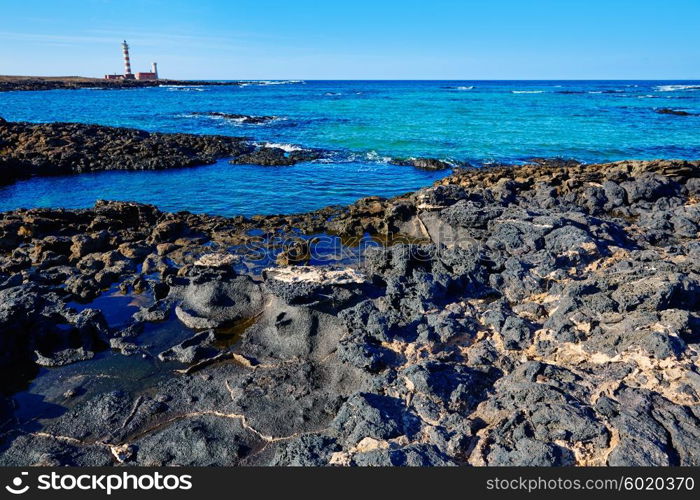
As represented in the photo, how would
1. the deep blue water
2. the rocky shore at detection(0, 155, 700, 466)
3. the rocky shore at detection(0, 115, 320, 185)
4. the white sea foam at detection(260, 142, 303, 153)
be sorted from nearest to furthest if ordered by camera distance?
the rocky shore at detection(0, 155, 700, 466), the deep blue water, the rocky shore at detection(0, 115, 320, 185), the white sea foam at detection(260, 142, 303, 153)

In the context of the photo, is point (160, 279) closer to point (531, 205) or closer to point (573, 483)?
point (573, 483)

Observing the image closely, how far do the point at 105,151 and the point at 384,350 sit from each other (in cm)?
2680

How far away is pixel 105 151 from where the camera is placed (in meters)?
26.8

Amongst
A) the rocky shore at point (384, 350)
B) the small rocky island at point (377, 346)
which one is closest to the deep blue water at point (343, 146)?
the small rocky island at point (377, 346)

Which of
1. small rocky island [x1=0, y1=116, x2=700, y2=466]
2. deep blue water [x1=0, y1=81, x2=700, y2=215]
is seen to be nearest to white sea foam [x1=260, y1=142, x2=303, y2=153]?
deep blue water [x1=0, y1=81, x2=700, y2=215]

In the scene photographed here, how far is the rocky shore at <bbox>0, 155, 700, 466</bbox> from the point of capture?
4.93 metres

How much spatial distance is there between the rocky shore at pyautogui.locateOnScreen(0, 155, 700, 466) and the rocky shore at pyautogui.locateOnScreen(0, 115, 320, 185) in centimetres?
1450

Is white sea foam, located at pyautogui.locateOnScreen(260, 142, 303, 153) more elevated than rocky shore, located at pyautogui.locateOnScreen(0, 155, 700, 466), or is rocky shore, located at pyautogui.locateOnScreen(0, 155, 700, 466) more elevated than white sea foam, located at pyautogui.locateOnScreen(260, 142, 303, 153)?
white sea foam, located at pyautogui.locateOnScreen(260, 142, 303, 153)

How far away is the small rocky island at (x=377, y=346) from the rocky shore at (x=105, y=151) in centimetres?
1352

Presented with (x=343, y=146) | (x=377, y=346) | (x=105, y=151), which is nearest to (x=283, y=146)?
(x=343, y=146)

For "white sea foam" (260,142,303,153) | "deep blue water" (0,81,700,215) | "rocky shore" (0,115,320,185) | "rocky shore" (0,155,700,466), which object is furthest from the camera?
"white sea foam" (260,142,303,153)

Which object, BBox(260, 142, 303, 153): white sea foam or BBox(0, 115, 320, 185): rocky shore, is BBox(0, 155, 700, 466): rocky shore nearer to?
BBox(0, 115, 320, 185): rocky shore

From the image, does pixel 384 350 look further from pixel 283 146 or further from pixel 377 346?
pixel 283 146

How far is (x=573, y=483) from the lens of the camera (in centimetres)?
406
